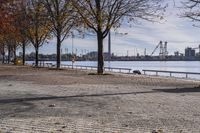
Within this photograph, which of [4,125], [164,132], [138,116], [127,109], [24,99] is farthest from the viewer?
[24,99]

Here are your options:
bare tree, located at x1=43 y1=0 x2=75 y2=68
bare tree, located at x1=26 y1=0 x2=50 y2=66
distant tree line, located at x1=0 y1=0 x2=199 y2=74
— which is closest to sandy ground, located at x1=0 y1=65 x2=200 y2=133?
distant tree line, located at x1=0 y1=0 x2=199 y2=74

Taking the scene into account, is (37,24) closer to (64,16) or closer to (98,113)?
(64,16)

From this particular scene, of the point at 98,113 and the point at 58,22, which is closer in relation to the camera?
the point at 98,113

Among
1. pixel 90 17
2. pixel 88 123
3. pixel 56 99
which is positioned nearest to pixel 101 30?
pixel 90 17

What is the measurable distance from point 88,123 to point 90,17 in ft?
81.3

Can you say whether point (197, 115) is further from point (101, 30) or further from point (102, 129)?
point (101, 30)

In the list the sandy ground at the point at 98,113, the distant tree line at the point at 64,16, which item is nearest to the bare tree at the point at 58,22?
the distant tree line at the point at 64,16

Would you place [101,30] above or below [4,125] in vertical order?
above

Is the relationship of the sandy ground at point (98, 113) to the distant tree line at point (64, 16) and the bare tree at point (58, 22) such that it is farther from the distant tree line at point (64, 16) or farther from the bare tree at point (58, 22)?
the bare tree at point (58, 22)

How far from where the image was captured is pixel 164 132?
966 centimetres

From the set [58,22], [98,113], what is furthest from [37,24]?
[98,113]

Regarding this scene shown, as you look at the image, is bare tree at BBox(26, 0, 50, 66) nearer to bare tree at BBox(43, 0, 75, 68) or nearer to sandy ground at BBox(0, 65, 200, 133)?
bare tree at BBox(43, 0, 75, 68)

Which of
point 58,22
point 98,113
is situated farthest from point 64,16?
point 98,113

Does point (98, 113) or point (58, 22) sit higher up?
point (58, 22)
